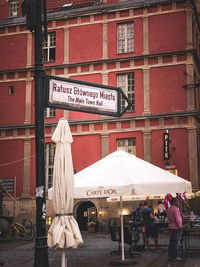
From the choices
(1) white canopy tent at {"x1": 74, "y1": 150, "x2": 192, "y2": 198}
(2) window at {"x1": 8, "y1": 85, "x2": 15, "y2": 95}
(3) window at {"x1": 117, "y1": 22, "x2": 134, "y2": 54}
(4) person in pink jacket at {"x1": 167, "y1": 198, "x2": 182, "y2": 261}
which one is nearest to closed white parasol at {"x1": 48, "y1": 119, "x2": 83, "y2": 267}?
(1) white canopy tent at {"x1": 74, "y1": 150, "x2": 192, "y2": 198}

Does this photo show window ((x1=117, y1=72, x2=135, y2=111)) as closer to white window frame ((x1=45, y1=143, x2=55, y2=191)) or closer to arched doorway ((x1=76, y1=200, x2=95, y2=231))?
white window frame ((x1=45, y1=143, x2=55, y2=191))

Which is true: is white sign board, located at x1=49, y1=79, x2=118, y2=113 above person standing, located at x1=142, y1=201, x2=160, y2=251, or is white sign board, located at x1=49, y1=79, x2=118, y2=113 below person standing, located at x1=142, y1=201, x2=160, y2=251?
above

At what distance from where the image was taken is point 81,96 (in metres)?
6.68

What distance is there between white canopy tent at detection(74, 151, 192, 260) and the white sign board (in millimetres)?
2900

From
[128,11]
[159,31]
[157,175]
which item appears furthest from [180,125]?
[157,175]

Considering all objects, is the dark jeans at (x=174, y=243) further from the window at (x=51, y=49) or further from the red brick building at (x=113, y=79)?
the window at (x=51, y=49)

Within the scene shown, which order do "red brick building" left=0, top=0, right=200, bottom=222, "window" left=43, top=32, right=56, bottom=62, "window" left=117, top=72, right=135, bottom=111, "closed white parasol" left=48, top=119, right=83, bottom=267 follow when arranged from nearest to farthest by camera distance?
"closed white parasol" left=48, top=119, right=83, bottom=267, "red brick building" left=0, top=0, right=200, bottom=222, "window" left=117, top=72, right=135, bottom=111, "window" left=43, top=32, right=56, bottom=62

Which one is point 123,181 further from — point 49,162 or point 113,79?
point 49,162

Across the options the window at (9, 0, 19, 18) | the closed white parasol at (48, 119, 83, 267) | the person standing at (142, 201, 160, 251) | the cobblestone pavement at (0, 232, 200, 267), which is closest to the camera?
the closed white parasol at (48, 119, 83, 267)

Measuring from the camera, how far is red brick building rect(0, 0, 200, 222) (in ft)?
80.8

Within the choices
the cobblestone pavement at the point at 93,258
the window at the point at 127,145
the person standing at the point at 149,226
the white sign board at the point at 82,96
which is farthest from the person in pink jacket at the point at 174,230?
the window at the point at 127,145

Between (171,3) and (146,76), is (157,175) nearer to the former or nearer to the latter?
(146,76)

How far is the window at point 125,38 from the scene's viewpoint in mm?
26516

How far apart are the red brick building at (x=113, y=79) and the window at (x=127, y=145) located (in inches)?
2.3
